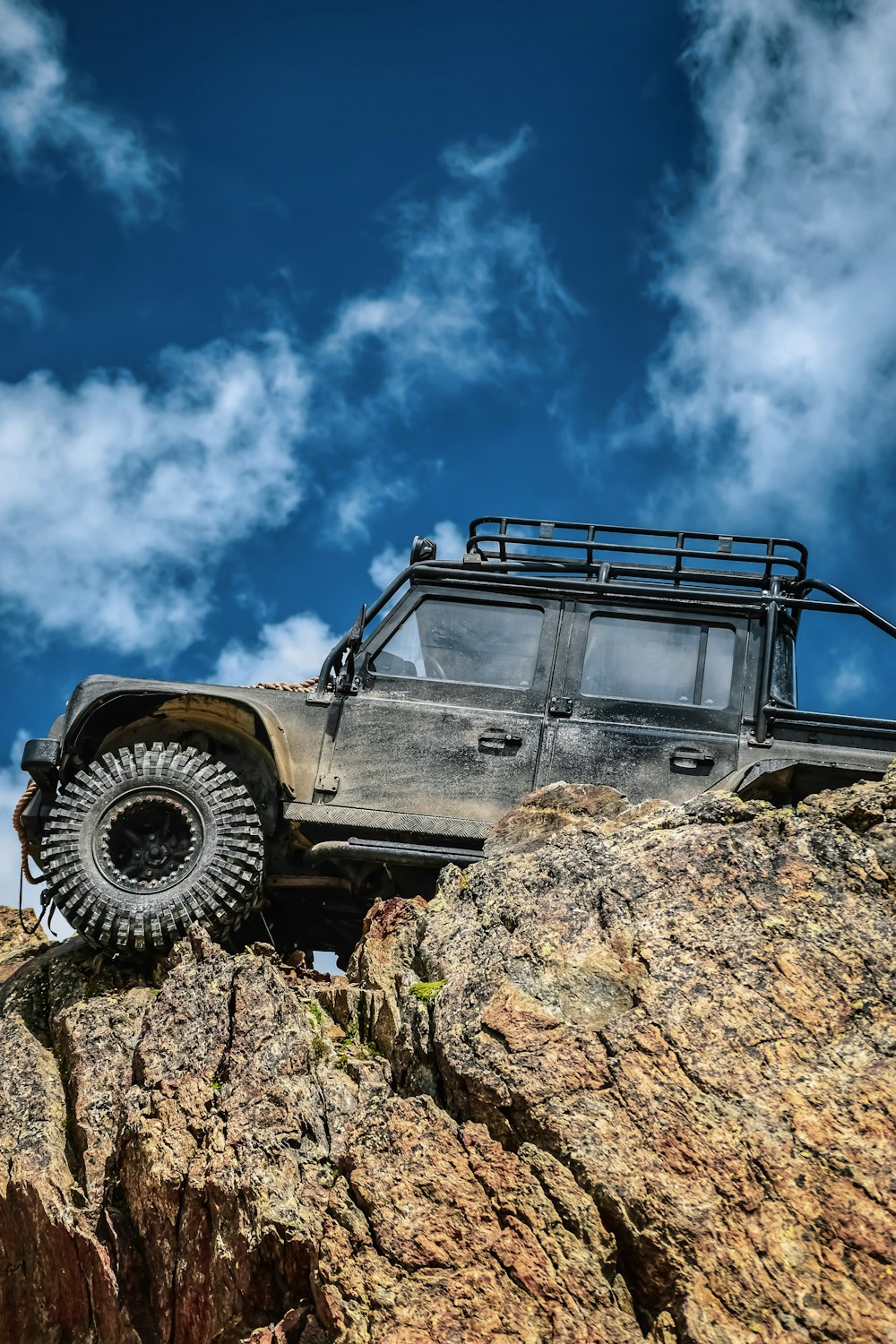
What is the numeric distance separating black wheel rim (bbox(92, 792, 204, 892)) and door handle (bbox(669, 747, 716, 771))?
275 centimetres

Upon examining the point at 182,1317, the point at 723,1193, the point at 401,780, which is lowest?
the point at 182,1317

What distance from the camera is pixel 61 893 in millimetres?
7238

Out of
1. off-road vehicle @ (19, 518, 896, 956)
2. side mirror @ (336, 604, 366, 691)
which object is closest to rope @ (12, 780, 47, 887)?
off-road vehicle @ (19, 518, 896, 956)

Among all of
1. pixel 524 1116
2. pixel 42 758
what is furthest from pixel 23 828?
pixel 524 1116

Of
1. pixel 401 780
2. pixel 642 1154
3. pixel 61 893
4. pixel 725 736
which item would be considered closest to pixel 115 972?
pixel 61 893

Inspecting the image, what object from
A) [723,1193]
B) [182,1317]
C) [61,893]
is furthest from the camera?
[61,893]

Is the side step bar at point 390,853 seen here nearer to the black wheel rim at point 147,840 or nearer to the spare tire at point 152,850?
the spare tire at point 152,850

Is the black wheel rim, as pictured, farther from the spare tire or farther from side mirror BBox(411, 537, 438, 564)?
side mirror BBox(411, 537, 438, 564)

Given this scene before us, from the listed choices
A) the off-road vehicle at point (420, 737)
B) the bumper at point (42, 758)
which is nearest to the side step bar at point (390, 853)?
the off-road vehicle at point (420, 737)

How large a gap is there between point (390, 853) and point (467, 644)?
146 cm

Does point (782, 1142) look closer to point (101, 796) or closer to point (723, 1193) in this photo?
point (723, 1193)

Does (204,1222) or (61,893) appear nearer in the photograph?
(204,1222)

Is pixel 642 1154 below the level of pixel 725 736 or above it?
below

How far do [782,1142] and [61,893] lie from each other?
15.1ft
